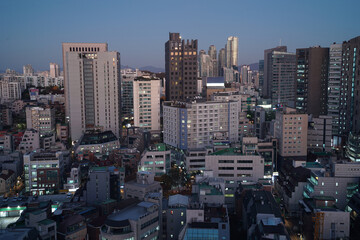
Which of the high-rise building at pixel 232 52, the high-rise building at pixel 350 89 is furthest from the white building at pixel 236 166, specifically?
the high-rise building at pixel 232 52

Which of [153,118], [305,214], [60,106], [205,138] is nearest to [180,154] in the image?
[205,138]

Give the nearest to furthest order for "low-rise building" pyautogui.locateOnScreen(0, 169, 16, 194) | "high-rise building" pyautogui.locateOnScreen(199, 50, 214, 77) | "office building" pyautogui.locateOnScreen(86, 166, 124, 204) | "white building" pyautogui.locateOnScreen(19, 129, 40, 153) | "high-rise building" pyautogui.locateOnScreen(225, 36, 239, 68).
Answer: "office building" pyautogui.locateOnScreen(86, 166, 124, 204), "low-rise building" pyautogui.locateOnScreen(0, 169, 16, 194), "white building" pyautogui.locateOnScreen(19, 129, 40, 153), "high-rise building" pyautogui.locateOnScreen(199, 50, 214, 77), "high-rise building" pyautogui.locateOnScreen(225, 36, 239, 68)

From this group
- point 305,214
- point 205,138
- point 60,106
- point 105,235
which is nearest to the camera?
point 105,235

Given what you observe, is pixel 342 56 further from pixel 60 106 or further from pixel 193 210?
pixel 60 106

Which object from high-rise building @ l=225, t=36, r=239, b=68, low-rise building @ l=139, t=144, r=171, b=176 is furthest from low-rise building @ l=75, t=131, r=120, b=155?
high-rise building @ l=225, t=36, r=239, b=68

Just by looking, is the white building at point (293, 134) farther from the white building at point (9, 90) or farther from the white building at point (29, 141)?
the white building at point (9, 90)

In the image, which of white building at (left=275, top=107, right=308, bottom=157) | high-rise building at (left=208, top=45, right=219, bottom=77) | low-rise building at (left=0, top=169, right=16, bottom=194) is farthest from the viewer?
high-rise building at (left=208, top=45, right=219, bottom=77)

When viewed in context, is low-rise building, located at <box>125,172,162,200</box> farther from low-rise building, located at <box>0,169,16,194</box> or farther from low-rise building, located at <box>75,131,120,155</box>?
low-rise building, located at <box>75,131,120,155</box>
